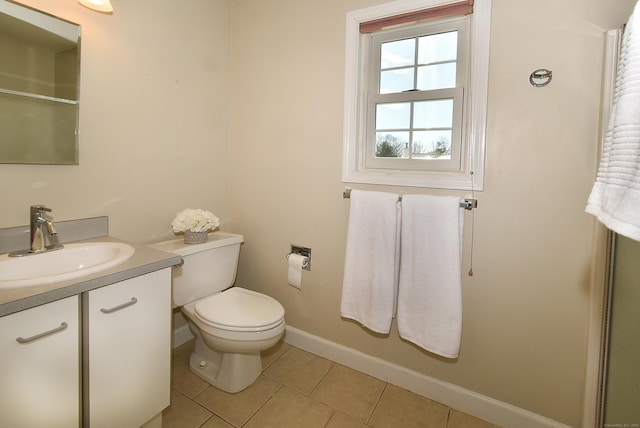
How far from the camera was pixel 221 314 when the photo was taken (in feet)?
5.39

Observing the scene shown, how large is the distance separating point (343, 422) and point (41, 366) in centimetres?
123

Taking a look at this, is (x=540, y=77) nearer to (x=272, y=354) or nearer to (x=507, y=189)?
(x=507, y=189)

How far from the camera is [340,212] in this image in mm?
1886

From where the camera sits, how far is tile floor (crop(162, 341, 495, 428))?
5.00ft

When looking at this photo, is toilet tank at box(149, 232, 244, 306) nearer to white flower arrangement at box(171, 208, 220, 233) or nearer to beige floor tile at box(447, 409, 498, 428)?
white flower arrangement at box(171, 208, 220, 233)

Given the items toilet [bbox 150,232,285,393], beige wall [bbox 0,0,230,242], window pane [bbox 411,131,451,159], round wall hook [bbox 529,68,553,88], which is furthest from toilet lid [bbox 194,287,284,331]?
round wall hook [bbox 529,68,553,88]

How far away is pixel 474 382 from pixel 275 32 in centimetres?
230

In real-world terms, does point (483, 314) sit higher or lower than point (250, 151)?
lower

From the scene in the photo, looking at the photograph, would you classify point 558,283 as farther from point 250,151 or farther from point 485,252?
point 250,151

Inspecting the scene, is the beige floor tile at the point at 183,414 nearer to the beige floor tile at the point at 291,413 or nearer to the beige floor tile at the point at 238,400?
the beige floor tile at the point at 238,400

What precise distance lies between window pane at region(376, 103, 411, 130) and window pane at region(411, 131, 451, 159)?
103mm

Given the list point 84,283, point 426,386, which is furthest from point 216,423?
point 426,386

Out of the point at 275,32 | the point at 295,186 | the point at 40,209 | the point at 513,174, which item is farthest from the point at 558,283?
the point at 40,209

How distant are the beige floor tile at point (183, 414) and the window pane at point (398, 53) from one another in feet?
6.68
